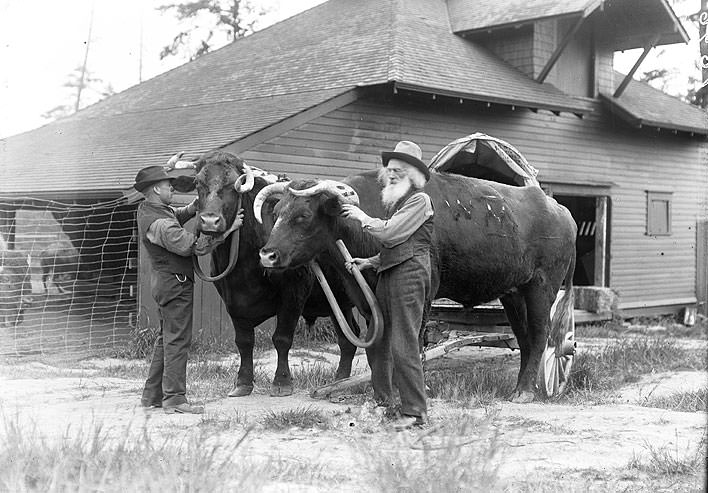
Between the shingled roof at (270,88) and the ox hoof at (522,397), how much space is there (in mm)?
6129

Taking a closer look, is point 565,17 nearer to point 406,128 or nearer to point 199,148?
point 406,128

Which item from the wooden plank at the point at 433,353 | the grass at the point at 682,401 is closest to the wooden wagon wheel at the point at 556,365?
the wooden plank at the point at 433,353

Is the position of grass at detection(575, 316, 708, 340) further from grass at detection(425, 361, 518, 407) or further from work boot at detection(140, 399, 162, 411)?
work boot at detection(140, 399, 162, 411)

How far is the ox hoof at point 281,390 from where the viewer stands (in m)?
8.58

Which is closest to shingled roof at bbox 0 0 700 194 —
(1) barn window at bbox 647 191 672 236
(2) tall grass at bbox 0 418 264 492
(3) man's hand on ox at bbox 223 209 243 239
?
(1) barn window at bbox 647 191 672 236

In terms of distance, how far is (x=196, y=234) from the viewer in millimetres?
7531

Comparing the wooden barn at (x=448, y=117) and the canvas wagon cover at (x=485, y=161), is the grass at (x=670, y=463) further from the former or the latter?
the wooden barn at (x=448, y=117)

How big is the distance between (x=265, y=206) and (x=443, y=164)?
2.83 metres

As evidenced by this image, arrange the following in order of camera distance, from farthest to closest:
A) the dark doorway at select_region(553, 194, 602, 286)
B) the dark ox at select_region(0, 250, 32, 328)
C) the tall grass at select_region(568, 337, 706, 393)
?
the dark doorway at select_region(553, 194, 602, 286) → the dark ox at select_region(0, 250, 32, 328) → the tall grass at select_region(568, 337, 706, 393)

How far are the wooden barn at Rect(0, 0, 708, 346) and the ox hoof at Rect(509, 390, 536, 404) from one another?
576 cm

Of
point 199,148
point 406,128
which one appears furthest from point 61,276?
point 406,128

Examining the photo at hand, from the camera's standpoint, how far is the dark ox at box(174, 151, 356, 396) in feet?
26.2

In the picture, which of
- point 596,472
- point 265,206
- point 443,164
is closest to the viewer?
point 596,472

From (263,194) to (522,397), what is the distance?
3.21m
